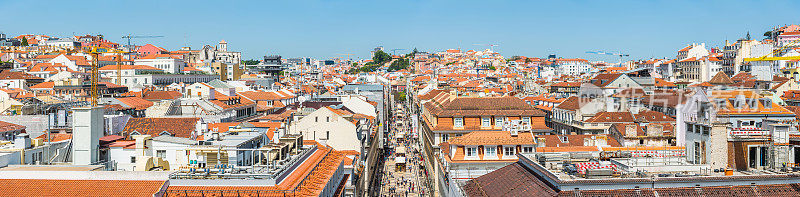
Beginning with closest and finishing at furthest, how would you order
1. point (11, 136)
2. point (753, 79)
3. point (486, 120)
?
1. point (11, 136)
2. point (486, 120)
3. point (753, 79)

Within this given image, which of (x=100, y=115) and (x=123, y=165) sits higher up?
(x=100, y=115)

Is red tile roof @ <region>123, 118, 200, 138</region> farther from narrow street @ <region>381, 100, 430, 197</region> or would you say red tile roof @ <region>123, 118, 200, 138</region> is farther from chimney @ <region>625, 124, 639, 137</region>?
chimney @ <region>625, 124, 639, 137</region>

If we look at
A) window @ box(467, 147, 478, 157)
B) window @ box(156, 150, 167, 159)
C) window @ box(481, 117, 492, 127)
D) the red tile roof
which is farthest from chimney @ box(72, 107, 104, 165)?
window @ box(481, 117, 492, 127)

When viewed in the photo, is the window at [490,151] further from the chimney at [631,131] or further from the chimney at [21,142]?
the chimney at [21,142]

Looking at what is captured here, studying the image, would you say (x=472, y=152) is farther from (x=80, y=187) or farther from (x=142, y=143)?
(x=80, y=187)

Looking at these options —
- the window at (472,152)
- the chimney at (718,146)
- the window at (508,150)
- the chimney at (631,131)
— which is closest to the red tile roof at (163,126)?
the window at (472,152)

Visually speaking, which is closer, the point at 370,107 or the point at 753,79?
the point at 370,107

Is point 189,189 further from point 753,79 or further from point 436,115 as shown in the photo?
point 753,79

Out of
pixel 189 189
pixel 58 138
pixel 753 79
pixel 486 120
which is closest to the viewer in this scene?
pixel 189 189

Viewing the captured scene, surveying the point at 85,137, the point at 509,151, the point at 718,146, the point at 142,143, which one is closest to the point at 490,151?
the point at 509,151

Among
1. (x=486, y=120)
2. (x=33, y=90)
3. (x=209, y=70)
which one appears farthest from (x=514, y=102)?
(x=209, y=70)
